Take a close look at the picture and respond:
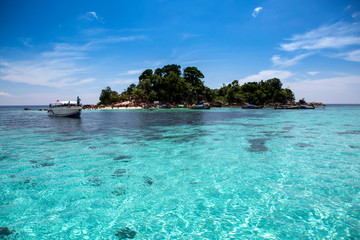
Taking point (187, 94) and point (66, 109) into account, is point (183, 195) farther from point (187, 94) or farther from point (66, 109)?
point (187, 94)

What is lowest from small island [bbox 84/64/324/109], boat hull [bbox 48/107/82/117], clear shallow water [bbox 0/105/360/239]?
clear shallow water [bbox 0/105/360/239]

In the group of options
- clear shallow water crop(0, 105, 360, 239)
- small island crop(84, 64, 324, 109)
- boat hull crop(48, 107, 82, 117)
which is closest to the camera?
clear shallow water crop(0, 105, 360, 239)

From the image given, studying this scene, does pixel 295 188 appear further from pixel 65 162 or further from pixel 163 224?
pixel 65 162

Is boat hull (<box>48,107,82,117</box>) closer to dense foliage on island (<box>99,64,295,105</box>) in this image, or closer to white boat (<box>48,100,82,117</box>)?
white boat (<box>48,100,82,117</box>)

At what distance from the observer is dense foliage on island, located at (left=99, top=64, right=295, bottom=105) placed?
4385 inches

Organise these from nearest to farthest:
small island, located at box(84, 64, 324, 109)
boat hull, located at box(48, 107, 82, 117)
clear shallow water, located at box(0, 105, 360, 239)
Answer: clear shallow water, located at box(0, 105, 360, 239) → boat hull, located at box(48, 107, 82, 117) → small island, located at box(84, 64, 324, 109)

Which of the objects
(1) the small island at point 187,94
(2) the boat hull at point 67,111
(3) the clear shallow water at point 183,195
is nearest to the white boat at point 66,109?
(2) the boat hull at point 67,111

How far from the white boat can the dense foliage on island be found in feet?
193

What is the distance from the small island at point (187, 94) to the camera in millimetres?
110438

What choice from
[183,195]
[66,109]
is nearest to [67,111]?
[66,109]

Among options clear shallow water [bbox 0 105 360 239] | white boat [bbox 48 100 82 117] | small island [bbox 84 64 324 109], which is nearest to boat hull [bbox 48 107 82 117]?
white boat [bbox 48 100 82 117]

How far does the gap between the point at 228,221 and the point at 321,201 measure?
12.4 feet

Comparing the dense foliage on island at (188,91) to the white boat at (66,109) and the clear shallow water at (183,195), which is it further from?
the clear shallow water at (183,195)

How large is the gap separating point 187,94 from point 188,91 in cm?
299
